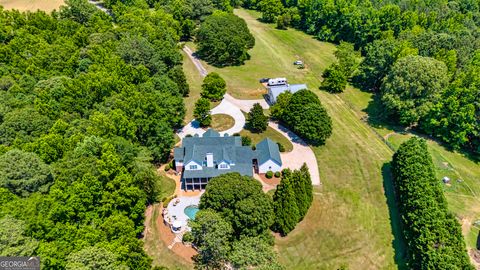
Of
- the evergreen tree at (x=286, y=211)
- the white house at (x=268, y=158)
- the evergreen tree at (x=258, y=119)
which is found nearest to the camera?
the evergreen tree at (x=286, y=211)

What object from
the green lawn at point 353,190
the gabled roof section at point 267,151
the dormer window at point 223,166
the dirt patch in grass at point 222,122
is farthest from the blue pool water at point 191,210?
the dirt patch in grass at point 222,122

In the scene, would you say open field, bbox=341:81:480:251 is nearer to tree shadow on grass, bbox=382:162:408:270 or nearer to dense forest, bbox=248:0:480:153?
dense forest, bbox=248:0:480:153

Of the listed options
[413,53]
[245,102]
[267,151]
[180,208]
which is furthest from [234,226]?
[413,53]

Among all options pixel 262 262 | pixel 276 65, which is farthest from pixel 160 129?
pixel 276 65

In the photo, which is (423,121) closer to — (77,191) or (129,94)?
(129,94)

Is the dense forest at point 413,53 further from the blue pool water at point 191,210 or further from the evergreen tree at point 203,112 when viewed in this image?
the blue pool water at point 191,210

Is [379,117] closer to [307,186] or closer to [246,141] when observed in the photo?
[246,141]

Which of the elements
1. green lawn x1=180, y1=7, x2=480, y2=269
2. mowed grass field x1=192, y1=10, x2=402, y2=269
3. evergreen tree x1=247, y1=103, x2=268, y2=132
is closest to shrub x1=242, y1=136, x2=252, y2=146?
evergreen tree x1=247, y1=103, x2=268, y2=132
